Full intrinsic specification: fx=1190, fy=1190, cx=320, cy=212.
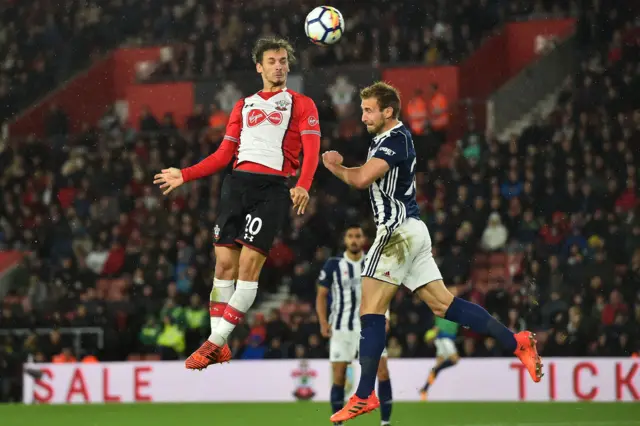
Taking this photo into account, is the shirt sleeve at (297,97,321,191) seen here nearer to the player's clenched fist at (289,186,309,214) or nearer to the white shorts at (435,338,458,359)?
the player's clenched fist at (289,186,309,214)

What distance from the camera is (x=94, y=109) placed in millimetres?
26656

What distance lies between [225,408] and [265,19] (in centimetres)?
1084

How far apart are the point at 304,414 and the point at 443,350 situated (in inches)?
134

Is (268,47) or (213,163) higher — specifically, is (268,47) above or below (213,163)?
above

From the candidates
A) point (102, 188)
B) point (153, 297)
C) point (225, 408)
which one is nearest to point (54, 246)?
point (102, 188)

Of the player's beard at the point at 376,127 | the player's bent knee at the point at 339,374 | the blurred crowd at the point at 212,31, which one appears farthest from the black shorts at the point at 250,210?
the blurred crowd at the point at 212,31

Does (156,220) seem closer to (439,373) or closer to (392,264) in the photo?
(439,373)

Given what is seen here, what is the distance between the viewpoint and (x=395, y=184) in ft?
28.3

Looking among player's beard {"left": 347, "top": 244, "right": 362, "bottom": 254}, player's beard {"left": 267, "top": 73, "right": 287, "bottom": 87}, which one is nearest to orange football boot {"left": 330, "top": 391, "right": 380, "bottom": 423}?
player's beard {"left": 267, "top": 73, "right": 287, "bottom": 87}

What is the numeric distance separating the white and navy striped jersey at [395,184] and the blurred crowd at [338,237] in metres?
8.69

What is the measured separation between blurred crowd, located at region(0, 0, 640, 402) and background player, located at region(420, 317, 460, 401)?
54 centimetres

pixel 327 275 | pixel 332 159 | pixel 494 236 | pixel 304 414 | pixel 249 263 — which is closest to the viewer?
pixel 332 159

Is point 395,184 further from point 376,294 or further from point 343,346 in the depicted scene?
point 343,346

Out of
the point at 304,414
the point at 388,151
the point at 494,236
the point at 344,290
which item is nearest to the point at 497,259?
the point at 494,236
